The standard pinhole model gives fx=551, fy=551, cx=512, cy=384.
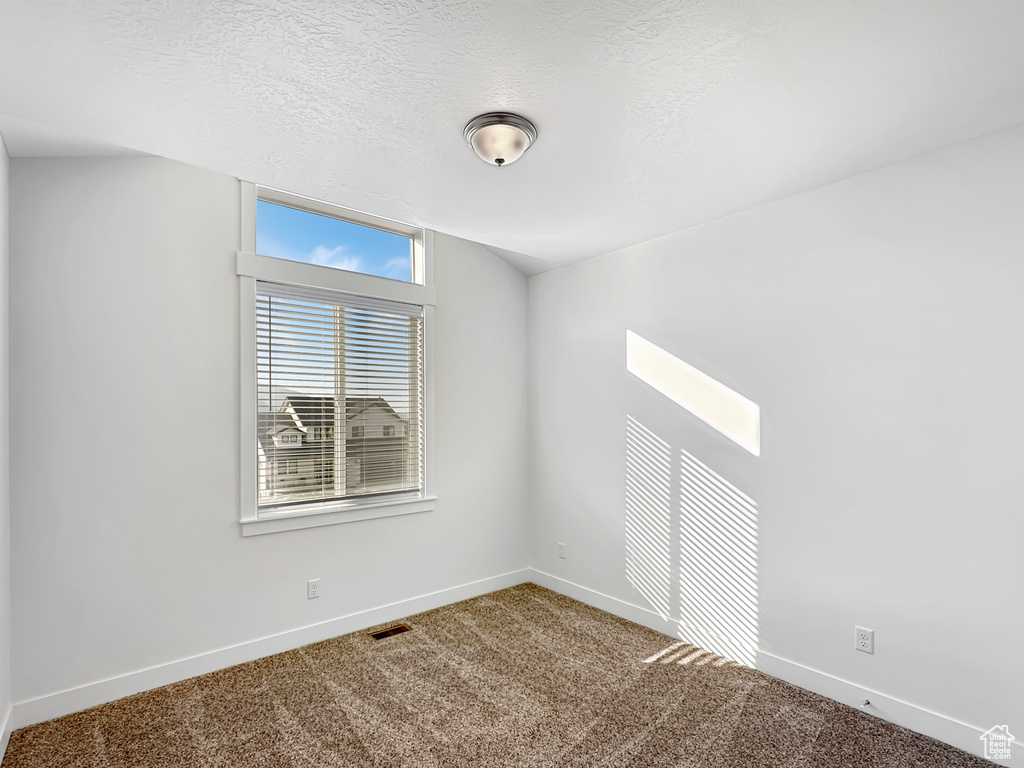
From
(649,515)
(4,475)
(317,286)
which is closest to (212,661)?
(4,475)

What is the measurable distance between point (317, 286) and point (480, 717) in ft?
7.96

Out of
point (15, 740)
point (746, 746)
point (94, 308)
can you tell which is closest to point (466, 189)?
point (94, 308)

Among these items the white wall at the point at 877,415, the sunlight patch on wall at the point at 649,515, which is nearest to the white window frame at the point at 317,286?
the sunlight patch on wall at the point at 649,515

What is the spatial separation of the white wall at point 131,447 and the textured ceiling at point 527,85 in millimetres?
427

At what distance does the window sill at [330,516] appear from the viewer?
9.80 ft

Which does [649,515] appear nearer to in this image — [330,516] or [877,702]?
[877,702]

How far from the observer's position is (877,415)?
2.48 m

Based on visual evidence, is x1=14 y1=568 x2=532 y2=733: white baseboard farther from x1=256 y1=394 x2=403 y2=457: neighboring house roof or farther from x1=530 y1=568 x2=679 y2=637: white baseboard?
x1=256 y1=394 x2=403 y2=457: neighboring house roof

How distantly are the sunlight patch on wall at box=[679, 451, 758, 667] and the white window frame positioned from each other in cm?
167

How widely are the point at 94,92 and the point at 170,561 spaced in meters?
2.07

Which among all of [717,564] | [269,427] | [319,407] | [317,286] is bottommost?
[717,564]

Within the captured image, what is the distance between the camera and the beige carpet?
7.04 feet

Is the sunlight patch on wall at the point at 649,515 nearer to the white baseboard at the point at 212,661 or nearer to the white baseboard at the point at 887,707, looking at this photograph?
the white baseboard at the point at 887,707

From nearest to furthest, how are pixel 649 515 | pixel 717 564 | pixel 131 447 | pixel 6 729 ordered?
pixel 6 729, pixel 131 447, pixel 717 564, pixel 649 515
